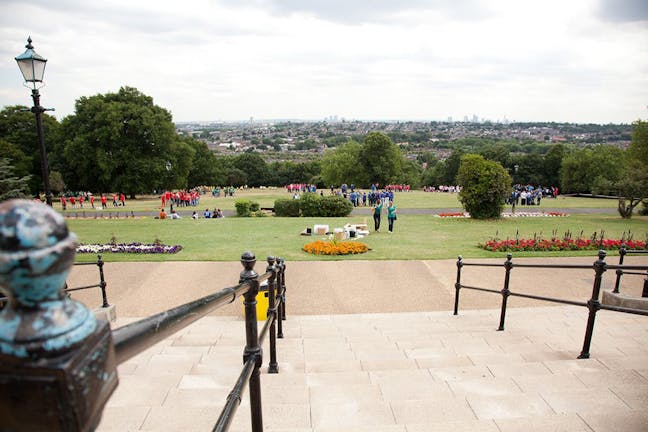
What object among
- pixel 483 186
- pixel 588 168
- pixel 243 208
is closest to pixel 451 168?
pixel 588 168

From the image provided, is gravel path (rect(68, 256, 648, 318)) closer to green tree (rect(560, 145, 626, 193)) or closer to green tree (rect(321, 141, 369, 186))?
green tree (rect(321, 141, 369, 186))

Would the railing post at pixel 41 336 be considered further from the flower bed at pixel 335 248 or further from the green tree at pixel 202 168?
the green tree at pixel 202 168

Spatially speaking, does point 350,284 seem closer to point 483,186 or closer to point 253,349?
point 253,349

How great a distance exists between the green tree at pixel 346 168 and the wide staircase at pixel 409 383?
188ft

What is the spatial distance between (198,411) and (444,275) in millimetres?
9841

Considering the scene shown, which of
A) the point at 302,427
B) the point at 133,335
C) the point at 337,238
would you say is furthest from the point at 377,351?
the point at 337,238

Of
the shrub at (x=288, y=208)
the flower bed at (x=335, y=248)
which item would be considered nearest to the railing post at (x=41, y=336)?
the flower bed at (x=335, y=248)

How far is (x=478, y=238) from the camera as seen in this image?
18.1 metres

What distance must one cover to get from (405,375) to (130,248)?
546 inches

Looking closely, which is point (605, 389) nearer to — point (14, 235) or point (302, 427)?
point (302, 427)

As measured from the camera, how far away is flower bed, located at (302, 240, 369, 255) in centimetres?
1469

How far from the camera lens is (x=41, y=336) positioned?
650 millimetres

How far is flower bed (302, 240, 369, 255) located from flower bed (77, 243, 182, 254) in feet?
16.9

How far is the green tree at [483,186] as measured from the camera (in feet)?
80.2
